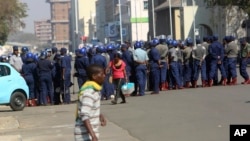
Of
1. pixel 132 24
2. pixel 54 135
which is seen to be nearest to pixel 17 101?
pixel 54 135

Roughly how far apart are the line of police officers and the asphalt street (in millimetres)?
1239

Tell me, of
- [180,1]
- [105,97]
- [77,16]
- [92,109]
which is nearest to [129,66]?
[105,97]

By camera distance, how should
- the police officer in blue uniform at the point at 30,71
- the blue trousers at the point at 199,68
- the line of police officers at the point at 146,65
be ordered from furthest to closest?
the blue trousers at the point at 199,68 → the police officer in blue uniform at the point at 30,71 → the line of police officers at the point at 146,65

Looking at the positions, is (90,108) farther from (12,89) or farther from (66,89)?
(66,89)

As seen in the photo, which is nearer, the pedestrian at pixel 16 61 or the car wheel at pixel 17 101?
the car wheel at pixel 17 101

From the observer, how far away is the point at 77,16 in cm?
18538

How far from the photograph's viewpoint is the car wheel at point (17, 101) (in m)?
19.9

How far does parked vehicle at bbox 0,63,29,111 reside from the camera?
19.5m

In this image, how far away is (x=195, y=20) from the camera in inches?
3078

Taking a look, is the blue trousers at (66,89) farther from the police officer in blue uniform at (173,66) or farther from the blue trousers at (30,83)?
the police officer in blue uniform at (173,66)

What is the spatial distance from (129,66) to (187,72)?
2412mm

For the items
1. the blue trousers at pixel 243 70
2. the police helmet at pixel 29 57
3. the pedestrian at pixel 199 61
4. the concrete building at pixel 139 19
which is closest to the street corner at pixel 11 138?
the police helmet at pixel 29 57

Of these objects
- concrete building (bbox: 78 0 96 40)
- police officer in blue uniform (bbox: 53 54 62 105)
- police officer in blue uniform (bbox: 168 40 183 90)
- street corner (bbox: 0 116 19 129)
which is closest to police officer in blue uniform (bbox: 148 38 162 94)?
police officer in blue uniform (bbox: 168 40 183 90)

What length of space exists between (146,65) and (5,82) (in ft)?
16.8
